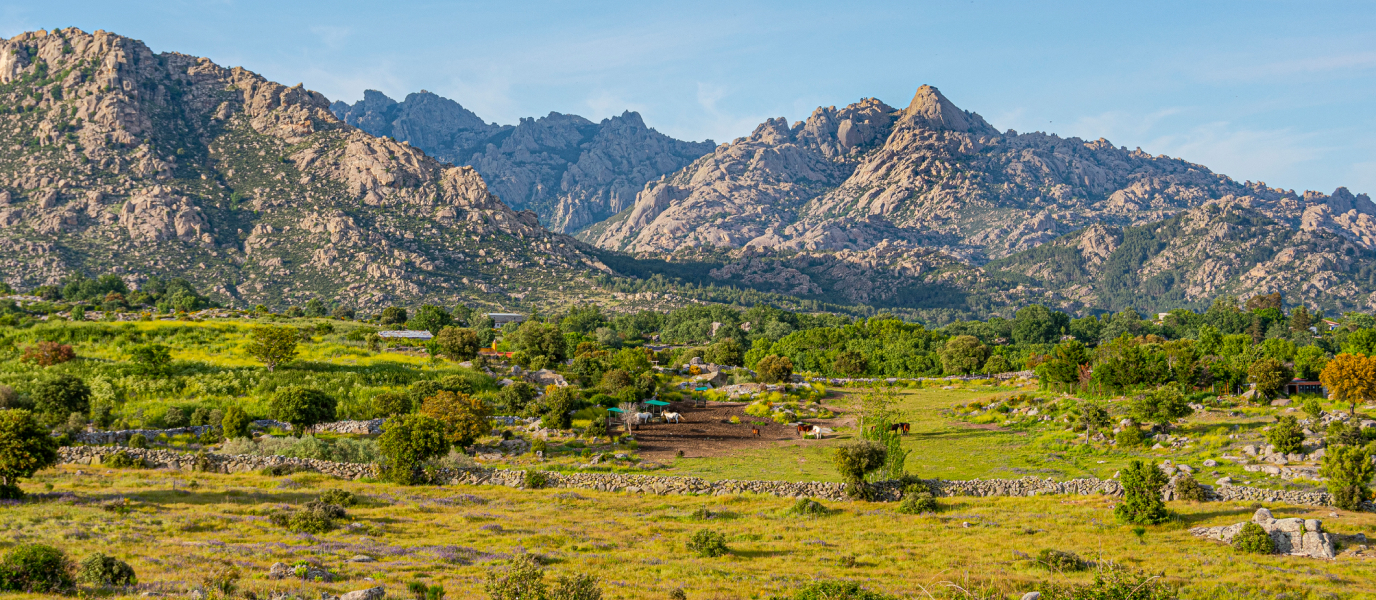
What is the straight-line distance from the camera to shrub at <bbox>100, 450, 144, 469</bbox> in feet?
118

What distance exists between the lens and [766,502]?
3356 cm

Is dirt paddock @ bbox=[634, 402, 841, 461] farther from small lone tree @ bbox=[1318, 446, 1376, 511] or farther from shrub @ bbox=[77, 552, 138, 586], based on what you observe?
shrub @ bbox=[77, 552, 138, 586]

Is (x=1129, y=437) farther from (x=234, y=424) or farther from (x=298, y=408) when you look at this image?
(x=234, y=424)

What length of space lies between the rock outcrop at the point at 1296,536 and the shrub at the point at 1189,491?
19.4ft

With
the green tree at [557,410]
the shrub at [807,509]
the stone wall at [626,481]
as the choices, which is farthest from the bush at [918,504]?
the green tree at [557,410]

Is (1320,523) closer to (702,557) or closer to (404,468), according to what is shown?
(702,557)

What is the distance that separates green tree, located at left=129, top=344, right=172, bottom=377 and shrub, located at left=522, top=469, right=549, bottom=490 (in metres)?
37.8

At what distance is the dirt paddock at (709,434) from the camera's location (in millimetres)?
50906

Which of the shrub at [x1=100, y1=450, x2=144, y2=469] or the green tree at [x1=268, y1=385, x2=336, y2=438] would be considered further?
the green tree at [x1=268, y1=385, x2=336, y2=438]

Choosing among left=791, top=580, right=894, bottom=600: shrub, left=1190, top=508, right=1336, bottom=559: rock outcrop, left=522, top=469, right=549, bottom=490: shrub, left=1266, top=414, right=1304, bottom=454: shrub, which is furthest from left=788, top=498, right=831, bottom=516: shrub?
left=1266, top=414, right=1304, bottom=454: shrub

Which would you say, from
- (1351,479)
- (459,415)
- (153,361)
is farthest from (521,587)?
(153,361)

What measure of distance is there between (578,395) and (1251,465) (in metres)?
48.4

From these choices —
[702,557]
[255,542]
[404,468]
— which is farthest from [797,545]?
[404,468]

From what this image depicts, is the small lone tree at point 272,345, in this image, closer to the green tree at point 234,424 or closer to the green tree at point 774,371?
the green tree at point 234,424
